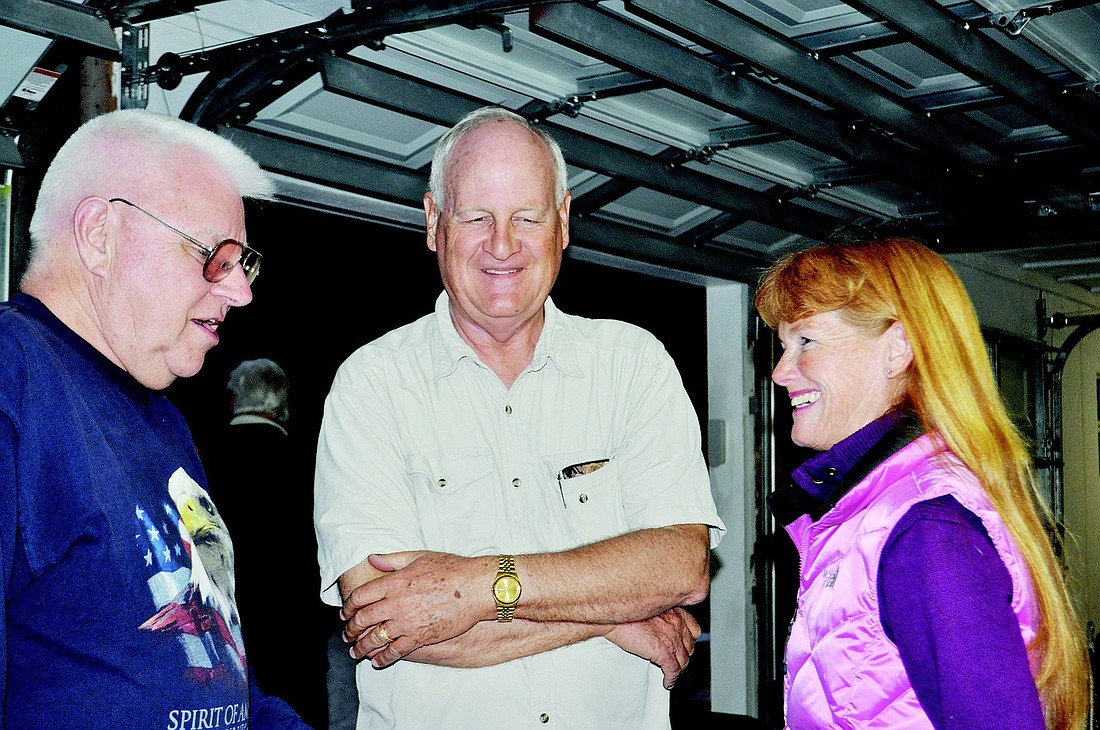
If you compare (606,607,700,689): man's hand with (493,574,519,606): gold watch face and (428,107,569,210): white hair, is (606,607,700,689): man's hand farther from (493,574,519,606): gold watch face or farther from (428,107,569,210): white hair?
(428,107,569,210): white hair

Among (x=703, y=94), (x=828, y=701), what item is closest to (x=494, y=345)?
(x=828, y=701)

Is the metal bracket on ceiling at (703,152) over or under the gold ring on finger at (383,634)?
over

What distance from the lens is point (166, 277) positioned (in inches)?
59.1

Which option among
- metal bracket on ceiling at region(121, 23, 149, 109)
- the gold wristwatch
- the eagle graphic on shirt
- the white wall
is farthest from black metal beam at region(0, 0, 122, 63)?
the white wall

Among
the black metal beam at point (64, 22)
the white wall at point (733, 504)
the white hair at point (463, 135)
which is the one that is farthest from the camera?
the white wall at point (733, 504)

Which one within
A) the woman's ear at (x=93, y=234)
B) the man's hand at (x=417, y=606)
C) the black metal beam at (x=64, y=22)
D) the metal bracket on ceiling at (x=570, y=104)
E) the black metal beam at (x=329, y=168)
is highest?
the metal bracket on ceiling at (x=570, y=104)

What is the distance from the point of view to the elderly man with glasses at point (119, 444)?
4.08 feet

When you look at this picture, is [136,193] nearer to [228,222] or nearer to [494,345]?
[228,222]

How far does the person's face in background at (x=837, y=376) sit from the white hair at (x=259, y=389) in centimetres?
254

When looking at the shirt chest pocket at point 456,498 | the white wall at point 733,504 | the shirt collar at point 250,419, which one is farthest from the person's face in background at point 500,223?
the white wall at point 733,504

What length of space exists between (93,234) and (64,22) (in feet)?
3.91

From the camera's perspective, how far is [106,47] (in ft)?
8.04

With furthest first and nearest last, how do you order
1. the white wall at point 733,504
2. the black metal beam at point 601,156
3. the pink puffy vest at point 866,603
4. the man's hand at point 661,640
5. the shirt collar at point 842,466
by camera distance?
the white wall at point 733,504
the black metal beam at point 601,156
the man's hand at point 661,640
the shirt collar at point 842,466
the pink puffy vest at point 866,603

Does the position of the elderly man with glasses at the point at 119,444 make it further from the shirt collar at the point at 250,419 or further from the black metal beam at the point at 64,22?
the shirt collar at the point at 250,419
